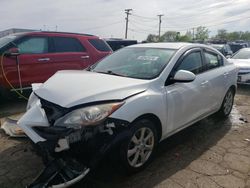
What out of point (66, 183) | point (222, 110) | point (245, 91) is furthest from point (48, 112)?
point (245, 91)

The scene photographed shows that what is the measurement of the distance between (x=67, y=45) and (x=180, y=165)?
4756mm

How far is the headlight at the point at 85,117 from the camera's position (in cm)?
264

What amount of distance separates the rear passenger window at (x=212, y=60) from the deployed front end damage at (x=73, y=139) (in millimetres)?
2436

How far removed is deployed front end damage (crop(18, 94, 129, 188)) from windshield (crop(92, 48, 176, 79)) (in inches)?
39.9

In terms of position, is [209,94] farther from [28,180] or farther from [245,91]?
[245,91]

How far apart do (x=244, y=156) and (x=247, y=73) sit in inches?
214

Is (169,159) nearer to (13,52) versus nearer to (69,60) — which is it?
(13,52)

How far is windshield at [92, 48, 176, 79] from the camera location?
3.68m

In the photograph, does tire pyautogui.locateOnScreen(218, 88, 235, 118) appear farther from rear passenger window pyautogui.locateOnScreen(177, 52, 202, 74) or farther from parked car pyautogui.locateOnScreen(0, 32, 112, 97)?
parked car pyautogui.locateOnScreen(0, 32, 112, 97)

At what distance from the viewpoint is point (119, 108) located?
112 inches

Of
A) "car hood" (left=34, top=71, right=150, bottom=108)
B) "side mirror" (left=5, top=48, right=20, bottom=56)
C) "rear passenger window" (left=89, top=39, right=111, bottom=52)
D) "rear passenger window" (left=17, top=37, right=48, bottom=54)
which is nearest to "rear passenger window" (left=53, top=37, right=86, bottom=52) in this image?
"rear passenger window" (left=17, top=37, right=48, bottom=54)

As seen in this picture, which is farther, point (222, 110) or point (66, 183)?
point (222, 110)

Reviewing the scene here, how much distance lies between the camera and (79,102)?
9.08 feet

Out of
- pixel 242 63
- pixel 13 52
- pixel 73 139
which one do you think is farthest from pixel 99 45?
pixel 73 139
